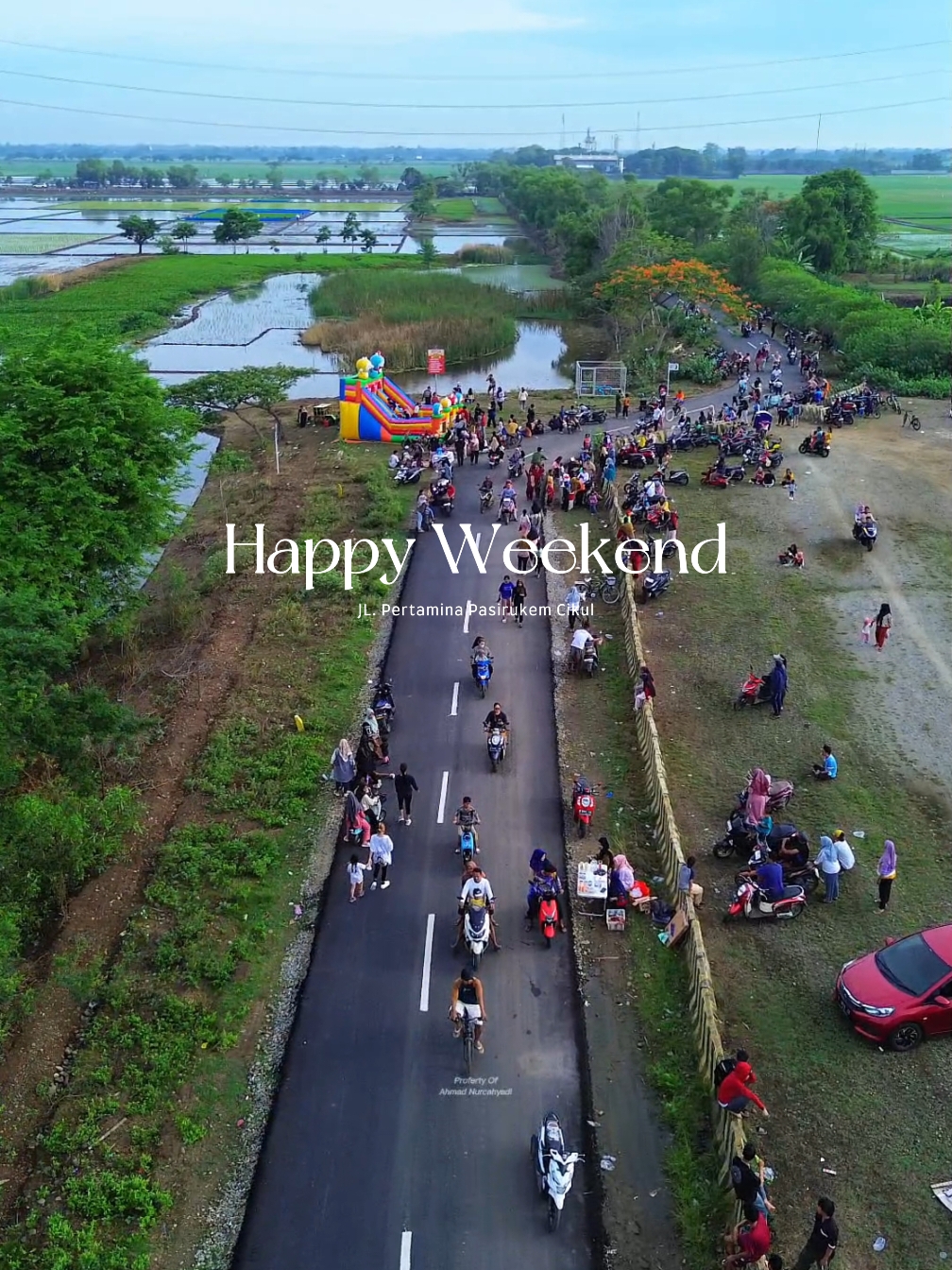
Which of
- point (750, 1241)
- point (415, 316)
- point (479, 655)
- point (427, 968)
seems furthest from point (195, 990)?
point (415, 316)

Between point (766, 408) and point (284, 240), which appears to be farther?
point (284, 240)

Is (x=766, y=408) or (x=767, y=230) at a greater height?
(x=767, y=230)

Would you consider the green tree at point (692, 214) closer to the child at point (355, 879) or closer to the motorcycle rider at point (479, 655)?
the motorcycle rider at point (479, 655)

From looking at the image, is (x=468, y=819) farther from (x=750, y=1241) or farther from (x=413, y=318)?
(x=413, y=318)

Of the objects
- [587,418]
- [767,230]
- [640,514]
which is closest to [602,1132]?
[640,514]

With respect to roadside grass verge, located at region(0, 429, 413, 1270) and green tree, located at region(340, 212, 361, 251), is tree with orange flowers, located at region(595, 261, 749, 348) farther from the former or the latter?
green tree, located at region(340, 212, 361, 251)

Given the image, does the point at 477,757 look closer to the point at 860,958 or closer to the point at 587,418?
the point at 860,958
